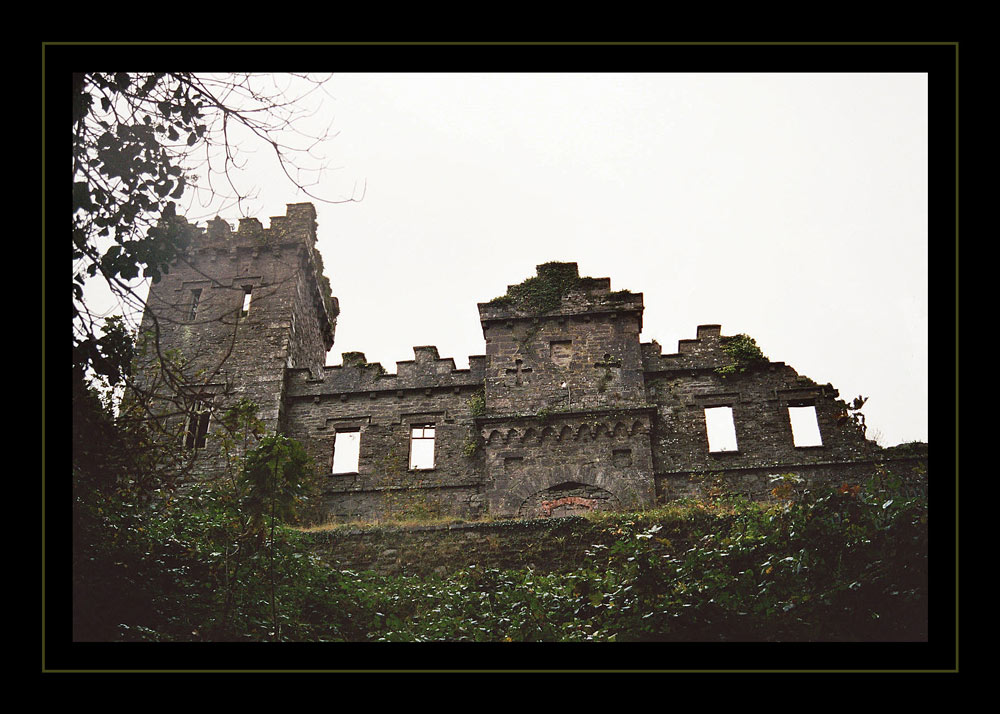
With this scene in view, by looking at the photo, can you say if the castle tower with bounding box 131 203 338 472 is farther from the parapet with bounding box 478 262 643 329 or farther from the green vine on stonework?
the green vine on stonework

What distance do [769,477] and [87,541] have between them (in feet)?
52.4

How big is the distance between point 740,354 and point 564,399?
499 centimetres

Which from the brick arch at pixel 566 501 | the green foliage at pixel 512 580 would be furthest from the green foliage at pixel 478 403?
the green foliage at pixel 512 580

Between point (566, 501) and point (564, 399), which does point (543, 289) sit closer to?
point (564, 399)

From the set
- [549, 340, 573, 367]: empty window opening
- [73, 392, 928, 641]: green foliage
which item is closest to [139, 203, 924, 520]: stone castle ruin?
[549, 340, 573, 367]: empty window opening

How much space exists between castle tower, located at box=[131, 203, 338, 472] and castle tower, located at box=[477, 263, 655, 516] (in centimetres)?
624

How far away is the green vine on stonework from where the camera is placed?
2133 cm

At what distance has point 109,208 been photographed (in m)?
7.37

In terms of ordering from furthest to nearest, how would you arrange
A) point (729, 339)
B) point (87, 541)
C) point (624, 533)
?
point (729, 339) → point (624, 533) → point (87, 541)
